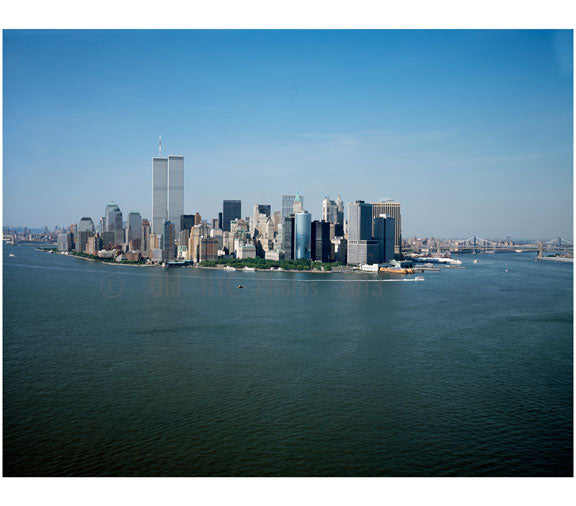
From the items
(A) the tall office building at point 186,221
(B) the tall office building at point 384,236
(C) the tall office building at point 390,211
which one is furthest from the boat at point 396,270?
(A) the tall office building at point 186,221

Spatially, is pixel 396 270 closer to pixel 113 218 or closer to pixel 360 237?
pixel 360 237

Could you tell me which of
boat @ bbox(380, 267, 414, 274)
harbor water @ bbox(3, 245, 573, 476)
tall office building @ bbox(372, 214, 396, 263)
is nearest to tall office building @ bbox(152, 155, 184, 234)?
tall office building @ bbox(372, 214, 396, 263)

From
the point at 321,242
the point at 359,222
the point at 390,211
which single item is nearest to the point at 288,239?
the point at 321,242

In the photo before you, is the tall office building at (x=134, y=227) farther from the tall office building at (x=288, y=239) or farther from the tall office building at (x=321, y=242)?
the tall office building at (x=321, y=242)

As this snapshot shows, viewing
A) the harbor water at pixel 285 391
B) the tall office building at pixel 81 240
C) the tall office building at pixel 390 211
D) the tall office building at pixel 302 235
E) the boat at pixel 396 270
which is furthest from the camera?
the tall office building at pixel 81 240

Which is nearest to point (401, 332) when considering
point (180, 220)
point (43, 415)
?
point (43, 415)

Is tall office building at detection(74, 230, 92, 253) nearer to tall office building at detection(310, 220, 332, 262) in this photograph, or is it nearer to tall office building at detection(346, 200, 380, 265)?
tall office building at detection(310, 220, 332, 262)
